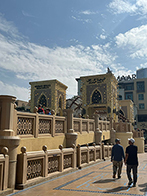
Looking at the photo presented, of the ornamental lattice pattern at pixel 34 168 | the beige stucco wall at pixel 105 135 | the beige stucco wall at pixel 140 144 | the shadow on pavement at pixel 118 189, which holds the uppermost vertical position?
the beige stucco wall at pixel 105 135

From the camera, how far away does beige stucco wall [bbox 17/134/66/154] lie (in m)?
7.44

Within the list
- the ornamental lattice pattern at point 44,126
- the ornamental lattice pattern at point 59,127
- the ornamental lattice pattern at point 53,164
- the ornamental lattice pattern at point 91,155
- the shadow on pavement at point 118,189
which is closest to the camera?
the shadow on pavement at point 118,189

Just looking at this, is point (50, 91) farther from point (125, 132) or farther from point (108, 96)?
point (125, 132)

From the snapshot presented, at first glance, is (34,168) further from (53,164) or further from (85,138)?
(85,138)

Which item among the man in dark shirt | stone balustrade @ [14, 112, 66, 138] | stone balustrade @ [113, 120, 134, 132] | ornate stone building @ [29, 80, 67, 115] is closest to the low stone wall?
stone balustrade @ [14, 112, 66, 138]

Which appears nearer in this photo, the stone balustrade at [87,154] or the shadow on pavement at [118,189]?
the shadow on pavement at [118,189]

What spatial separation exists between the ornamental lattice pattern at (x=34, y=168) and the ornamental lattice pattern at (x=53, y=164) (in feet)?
1.96

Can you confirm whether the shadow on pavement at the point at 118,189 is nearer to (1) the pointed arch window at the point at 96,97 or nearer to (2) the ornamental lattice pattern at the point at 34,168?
(2) the ornamental lattice pattern at the point at 34,168

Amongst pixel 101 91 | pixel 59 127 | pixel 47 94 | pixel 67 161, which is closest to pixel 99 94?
pixel 101 91

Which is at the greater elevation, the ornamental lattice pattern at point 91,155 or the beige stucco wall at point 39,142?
the beige stucco wall at point 39,142

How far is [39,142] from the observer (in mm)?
8234

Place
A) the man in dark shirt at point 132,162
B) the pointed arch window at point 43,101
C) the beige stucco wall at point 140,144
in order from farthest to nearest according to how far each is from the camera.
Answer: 1. the pointed arch window at point 43,101
2. the beige stucco wall at point 140,144
3. the man in dark shirt at point 132,162

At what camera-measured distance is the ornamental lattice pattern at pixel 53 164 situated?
7.97 meters

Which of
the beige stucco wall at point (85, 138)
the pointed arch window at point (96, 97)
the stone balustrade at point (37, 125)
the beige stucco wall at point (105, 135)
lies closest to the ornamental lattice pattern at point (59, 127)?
the stone balustrade at point (37, 125)
